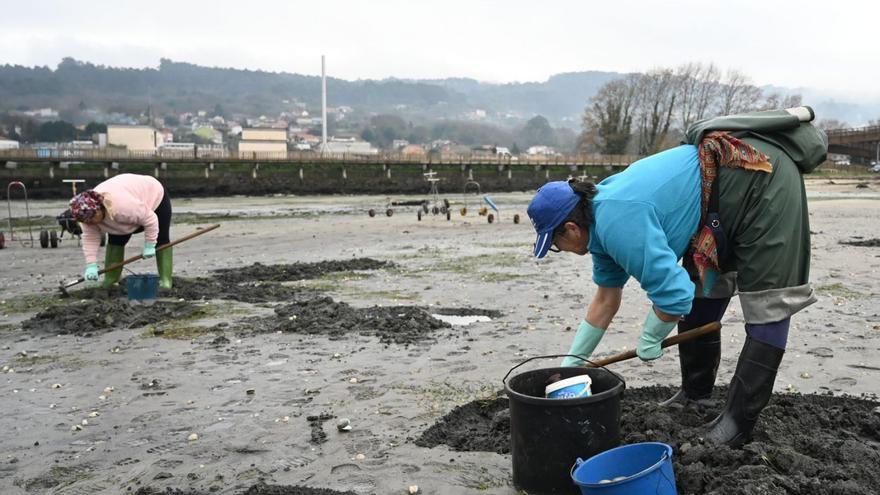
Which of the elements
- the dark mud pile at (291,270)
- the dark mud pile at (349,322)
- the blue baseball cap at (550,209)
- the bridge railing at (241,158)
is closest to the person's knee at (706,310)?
the blue baseball cap at (550,209)

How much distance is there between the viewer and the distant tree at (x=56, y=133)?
14138 cm

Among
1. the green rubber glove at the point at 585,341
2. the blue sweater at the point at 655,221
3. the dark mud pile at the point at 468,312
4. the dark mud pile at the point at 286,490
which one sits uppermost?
the blue sweater at the point at 655,221

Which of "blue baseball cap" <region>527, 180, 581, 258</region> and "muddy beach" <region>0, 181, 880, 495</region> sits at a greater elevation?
"blue baseball cap" <region>527, 180, 581, 258</region>

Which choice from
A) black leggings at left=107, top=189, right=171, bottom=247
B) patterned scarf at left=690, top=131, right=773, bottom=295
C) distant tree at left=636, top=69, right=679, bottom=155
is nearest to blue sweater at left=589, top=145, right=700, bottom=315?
patterned scarf at left=690, top=131, right=773, bottom=295

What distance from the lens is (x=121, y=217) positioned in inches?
384

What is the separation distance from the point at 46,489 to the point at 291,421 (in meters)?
1.59

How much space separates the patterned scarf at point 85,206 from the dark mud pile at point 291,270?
10.0 feet

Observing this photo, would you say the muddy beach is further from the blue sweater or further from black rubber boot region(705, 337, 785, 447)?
the blue sweater

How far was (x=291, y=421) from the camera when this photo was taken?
529 centimetres

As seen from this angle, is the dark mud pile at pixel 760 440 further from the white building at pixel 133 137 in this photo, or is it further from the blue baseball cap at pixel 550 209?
the white building at pixel 133 137

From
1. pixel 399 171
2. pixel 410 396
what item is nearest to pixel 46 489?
pixel 410 396

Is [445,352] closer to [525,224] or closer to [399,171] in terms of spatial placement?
[525,224]

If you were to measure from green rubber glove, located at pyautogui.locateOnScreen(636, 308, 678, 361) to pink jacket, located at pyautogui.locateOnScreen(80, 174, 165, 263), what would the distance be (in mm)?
7731

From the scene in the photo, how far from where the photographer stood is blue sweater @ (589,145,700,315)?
363cm
